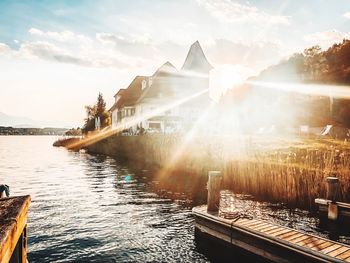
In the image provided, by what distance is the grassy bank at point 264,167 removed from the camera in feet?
45.6

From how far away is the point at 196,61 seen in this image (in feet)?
199

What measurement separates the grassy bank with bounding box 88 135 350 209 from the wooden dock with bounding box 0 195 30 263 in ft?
38.8

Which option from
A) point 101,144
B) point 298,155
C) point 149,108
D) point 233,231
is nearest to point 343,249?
point 233,231

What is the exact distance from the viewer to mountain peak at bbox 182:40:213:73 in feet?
197

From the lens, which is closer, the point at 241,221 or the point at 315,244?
the point at 315,244

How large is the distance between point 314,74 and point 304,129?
44713 mm

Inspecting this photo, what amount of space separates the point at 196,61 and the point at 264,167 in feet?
154

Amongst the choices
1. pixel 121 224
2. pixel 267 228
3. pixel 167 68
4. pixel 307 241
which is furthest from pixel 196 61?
pixel 307 241

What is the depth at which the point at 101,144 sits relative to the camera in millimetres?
57094

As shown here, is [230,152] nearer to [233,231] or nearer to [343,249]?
[233,231]

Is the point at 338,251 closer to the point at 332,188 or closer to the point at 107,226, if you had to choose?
the point at 332,188

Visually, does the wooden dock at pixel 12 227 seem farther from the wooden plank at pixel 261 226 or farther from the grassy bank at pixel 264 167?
the grassy bank at pixel 264 167

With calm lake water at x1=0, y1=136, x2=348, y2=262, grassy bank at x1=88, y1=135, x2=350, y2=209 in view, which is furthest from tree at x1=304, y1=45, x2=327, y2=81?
calm lake water at x1=0, y1=136, x2=348, y2=262

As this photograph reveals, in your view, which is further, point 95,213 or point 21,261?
point 95,213
